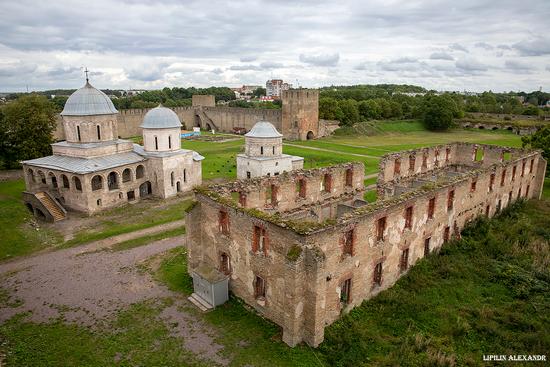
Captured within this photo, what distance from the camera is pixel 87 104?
37.3 meters

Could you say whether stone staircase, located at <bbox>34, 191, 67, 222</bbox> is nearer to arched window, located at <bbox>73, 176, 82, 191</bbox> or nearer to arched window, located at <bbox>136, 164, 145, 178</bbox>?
arched window, located at <bbox>73, 176, 82, 191</bbox>

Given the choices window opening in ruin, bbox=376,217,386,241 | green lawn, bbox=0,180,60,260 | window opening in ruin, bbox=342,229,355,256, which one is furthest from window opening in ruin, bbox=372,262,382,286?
green lawn, bbox=0,180,60,260

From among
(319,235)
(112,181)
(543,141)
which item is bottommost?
(112,181)

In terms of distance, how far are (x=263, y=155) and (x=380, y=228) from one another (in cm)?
2617

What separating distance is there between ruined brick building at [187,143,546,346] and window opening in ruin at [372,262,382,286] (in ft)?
0.17

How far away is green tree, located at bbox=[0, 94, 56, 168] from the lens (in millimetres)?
45625

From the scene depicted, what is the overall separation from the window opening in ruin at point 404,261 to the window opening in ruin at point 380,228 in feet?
8.76

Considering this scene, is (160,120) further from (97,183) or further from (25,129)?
(25,129)

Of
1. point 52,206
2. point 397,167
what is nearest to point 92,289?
point 52,206

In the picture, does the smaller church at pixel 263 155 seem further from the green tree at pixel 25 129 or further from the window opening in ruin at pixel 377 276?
the window opening in ruin at pixel 377 276

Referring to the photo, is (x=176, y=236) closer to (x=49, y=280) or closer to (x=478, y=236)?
(x=49, y=280)

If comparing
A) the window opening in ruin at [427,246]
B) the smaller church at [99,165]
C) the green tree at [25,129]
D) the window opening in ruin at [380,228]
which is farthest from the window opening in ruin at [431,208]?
the green tree at [25,129]

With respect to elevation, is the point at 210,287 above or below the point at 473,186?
below

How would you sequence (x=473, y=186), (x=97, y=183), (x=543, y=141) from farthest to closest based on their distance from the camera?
(x=543, y=141), (x=97, y=183), (x=473, y=186)
